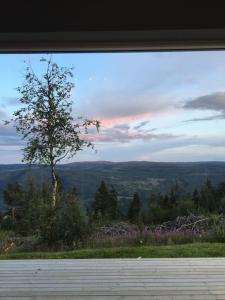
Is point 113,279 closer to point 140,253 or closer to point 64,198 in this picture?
point 64,198

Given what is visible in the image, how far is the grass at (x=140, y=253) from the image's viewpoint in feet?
17.6

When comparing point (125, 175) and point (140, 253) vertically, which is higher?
point (125, 175)

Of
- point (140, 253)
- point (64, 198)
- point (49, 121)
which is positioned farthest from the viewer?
point (140, 253)

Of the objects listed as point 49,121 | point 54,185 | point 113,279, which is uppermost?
point 49,121

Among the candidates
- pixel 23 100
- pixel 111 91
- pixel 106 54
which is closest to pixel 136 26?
pixel 106 54

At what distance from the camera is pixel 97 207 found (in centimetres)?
462

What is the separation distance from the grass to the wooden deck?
18cm

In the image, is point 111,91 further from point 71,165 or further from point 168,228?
point 168,228

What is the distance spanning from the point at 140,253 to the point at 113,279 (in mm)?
1083

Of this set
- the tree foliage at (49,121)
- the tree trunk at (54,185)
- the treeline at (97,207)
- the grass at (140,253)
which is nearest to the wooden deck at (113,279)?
the grass at (140,253)

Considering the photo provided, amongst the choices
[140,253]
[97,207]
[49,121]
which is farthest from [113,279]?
[49,121]

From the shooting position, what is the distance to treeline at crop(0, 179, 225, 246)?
4512 mm


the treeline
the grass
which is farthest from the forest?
the grass

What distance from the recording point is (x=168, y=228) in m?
5.16
